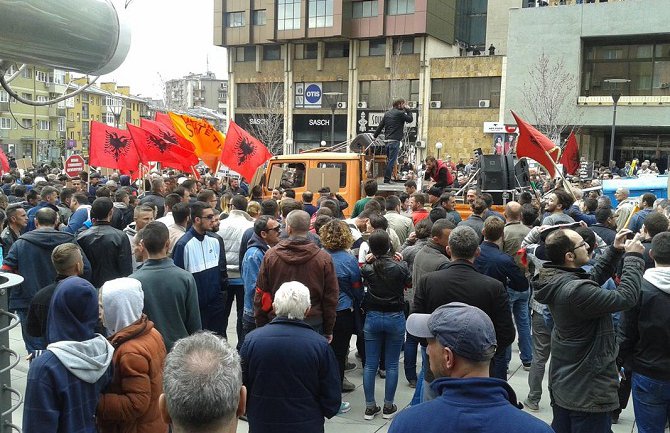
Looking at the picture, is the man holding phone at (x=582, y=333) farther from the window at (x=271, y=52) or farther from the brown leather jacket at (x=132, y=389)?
the window at (x=271, y=52)

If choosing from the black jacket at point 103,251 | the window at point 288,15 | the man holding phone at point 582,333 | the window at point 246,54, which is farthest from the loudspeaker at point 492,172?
the window at point 246,54

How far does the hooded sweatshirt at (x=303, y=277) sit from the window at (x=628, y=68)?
120 feet

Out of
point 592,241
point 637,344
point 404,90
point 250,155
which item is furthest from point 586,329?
point 404,90

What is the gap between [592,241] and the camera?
203 inches

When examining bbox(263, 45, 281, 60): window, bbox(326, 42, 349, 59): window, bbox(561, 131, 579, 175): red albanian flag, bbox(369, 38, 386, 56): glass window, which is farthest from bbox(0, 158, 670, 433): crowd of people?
bbox(263, 45, 281, 60): window

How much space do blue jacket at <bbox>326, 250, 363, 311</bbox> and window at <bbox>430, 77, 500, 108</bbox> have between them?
41.5 meters

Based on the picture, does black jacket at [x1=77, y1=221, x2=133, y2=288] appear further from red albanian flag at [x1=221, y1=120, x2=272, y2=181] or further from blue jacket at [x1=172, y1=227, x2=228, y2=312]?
red albanian flag at [x1=221, y1=120, x2=272, y2=181]

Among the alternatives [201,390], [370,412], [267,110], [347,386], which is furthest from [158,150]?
[267,110]

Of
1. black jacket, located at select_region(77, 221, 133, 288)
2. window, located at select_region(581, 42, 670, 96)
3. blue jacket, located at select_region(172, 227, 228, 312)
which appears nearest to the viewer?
blue jacket, located at select_region(172, 227, 228, 312)

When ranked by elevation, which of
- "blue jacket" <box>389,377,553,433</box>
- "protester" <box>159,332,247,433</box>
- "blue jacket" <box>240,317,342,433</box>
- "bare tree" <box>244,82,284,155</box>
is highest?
"bare tree" <box>244,82,284,155</box>

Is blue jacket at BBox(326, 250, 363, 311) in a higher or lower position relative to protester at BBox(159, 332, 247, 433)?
lower

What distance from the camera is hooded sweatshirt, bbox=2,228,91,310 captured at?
20.3 feet

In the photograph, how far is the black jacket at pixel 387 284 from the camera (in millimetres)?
5898

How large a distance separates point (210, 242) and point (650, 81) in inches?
1488
